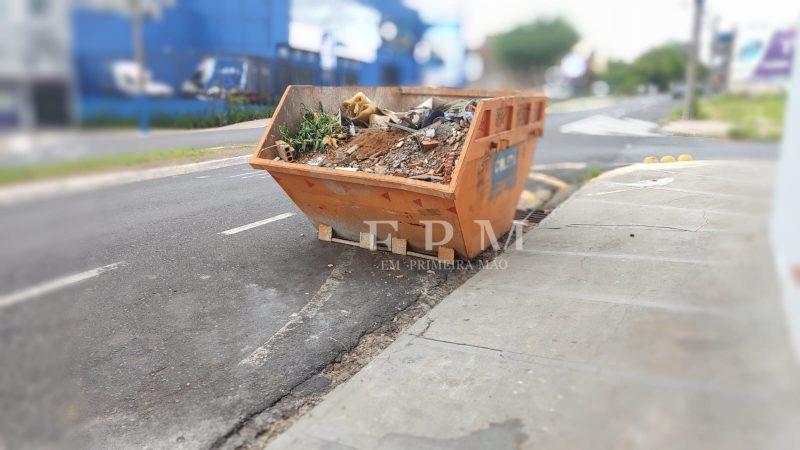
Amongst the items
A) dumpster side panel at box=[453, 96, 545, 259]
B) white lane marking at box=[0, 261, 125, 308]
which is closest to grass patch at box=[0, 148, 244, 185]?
white lane marking at box=[0, 261, 125, 308]

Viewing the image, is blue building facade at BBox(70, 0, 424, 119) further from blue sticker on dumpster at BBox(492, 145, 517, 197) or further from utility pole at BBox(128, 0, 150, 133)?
blue sticker on dumpster at BBox(492, 145, 517, 197)

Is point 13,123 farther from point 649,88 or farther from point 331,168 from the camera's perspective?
point 331,168

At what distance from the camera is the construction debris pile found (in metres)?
4.31

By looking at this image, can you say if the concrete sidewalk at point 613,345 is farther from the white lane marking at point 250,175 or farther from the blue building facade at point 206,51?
the white lane marking at point 250,175

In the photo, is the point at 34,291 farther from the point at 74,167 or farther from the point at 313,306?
the point at 313,306

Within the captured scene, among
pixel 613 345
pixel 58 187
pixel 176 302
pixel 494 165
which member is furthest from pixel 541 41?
pixel 176 302

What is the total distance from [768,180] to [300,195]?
3.87 meters

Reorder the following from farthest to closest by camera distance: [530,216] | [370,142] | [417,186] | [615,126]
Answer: [530,216], [370,142], [417,186], [615,126]

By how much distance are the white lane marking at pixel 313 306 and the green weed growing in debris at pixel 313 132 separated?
1.03 meters

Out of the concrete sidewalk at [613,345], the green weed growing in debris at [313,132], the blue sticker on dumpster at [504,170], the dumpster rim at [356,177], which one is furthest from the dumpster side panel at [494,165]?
the green weed growing in debris at [313,132]

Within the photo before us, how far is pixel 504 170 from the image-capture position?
5.03 m

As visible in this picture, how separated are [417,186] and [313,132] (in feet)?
3.35

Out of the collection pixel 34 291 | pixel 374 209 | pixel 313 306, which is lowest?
pixel 313 306

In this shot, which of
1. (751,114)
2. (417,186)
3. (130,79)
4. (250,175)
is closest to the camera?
(751,114)
